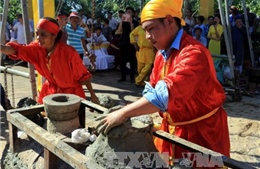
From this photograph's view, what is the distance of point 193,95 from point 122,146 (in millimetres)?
479

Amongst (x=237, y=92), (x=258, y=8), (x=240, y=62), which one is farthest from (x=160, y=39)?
(x=258, y=8)

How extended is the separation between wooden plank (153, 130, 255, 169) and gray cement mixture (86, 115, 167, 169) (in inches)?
5.7

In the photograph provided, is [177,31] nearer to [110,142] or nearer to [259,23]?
[110,142]

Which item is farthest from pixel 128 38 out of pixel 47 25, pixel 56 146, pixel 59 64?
pixel 56 146

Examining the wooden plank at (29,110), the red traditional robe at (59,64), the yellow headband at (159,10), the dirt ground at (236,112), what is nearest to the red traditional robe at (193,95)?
the yellow headband at (159,10)

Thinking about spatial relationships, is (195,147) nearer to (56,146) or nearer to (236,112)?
(56,146)

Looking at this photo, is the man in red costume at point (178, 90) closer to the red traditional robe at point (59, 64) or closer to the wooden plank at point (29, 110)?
the wooden plank at point (29, 110)

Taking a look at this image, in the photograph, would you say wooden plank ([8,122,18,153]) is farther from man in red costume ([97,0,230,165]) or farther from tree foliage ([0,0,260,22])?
tree foliage ([0,0,260,22])

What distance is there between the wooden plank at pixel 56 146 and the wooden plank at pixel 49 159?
3.0 inches

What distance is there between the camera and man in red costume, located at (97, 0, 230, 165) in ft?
5.50

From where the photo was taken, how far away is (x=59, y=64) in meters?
3.37

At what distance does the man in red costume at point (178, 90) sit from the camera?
1.68m

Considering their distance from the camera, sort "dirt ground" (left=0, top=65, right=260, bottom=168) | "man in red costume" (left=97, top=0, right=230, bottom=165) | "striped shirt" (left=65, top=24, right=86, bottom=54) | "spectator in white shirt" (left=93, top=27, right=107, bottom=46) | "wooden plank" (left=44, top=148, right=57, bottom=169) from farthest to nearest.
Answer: "spectator in white shirt" (left=93, top=27, right=107, bottom=46) < "striped shirt" (left=65, top=24, right=86, bottom=54) < "dirt ground" (left=0, top=65, right=260, bottom=168) < "wooden plank" (left=44, top=148, right=57, bottom=169) < "man in red costume" (left=97, top=0, right=230, bottom=165)

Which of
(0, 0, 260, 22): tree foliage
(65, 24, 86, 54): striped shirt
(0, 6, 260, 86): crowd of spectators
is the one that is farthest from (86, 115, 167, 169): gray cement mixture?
(0, 0, 260, 22): tree foliage
